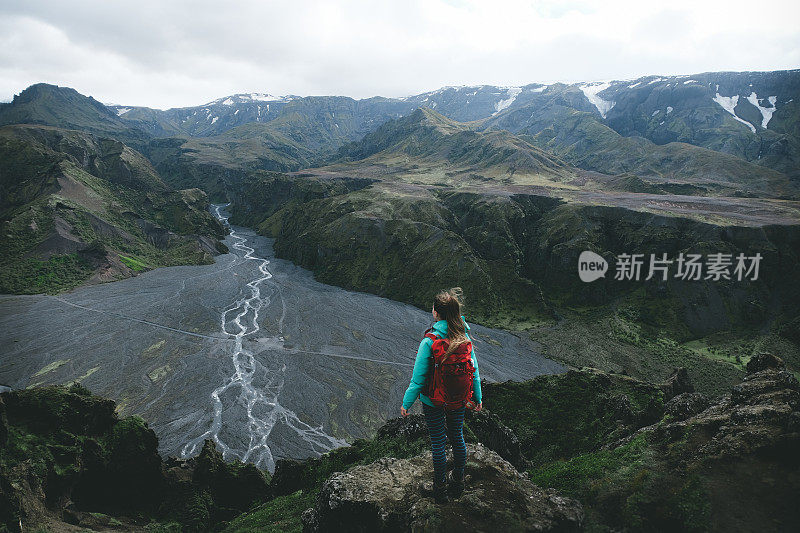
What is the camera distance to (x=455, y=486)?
31.4 feet

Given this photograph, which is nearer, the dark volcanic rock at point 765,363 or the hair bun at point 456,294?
the hair bun at point 456,294

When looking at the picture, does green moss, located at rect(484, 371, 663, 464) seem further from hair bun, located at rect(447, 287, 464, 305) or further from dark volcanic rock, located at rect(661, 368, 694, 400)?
hair bun, located at rect(447, 287, 464, 305)

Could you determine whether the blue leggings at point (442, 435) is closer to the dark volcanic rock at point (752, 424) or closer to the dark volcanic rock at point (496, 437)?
the dark volcanic rock at point (752, 424)

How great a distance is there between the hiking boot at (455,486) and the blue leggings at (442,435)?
114 millimetres

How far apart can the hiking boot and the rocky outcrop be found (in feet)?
0.58

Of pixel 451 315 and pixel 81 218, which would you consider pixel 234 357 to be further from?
pixel 81 218

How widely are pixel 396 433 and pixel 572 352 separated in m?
72.7

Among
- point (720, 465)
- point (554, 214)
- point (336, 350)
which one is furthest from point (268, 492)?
point (554, 214)

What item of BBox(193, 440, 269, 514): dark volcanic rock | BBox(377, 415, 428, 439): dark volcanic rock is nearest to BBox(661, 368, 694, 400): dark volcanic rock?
BBox(377, 415, 428, 439): dark volcanic rock

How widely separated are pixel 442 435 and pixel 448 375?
→ 1.99m

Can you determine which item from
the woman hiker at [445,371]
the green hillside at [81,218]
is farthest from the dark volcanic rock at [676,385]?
the green hillside at [81,218]

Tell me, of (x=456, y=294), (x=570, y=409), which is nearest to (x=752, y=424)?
(x=456, y=294)

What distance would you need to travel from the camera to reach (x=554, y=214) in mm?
138875

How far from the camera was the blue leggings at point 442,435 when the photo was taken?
27.7 ft
